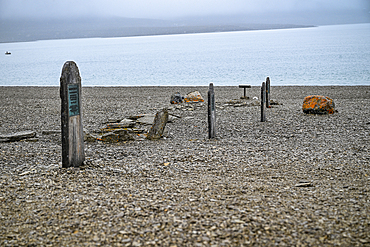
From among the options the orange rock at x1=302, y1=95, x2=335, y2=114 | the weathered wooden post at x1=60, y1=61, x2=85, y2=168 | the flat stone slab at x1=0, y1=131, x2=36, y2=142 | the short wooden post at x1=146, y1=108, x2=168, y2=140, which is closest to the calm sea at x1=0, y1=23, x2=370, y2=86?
the orange rock at x1=302, y1=95, x2=335, y2=114

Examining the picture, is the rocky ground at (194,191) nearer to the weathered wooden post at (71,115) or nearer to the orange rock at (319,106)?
the weathered wooden post at (71,115)

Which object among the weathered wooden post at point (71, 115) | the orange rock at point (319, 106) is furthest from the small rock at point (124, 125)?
the orange rock at point (319, 106)

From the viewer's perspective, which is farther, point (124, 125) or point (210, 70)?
point (210, 70)

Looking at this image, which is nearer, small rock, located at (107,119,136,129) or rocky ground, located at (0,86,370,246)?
rocky ground, located at (0,86,370,246)

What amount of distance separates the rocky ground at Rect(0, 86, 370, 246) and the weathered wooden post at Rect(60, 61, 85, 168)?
13.0 inches

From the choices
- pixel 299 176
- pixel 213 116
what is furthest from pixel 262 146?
pixel 299 176

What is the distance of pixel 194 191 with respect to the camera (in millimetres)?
5242

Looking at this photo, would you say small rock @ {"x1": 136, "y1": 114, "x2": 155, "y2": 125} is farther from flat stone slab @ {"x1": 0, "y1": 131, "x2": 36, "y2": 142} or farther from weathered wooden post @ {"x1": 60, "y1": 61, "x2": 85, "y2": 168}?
weathered wooden post @ {"x1": 60, "y1": 61, "x2": 85, "y2": 168}

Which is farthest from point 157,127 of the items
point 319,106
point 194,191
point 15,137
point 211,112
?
point 319,106

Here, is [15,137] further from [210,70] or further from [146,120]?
[210,70]

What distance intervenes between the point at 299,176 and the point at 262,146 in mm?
2370

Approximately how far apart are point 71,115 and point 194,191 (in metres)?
2.45

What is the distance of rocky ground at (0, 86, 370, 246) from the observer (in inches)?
153

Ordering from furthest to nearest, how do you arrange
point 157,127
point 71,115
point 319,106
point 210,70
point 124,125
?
point 210,70 < point 319,106 < point 124,125 < point 157,127 < point 71,115
